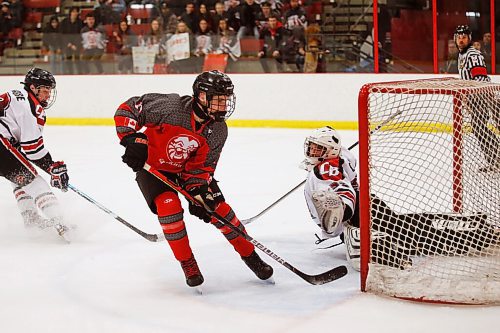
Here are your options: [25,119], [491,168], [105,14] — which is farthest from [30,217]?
[105,14]

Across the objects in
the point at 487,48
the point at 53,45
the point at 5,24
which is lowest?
the point at 487,48

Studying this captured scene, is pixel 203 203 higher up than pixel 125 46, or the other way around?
pixel 125 46

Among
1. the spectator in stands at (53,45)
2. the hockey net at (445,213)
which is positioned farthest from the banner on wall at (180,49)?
the hockey net at (445,213)

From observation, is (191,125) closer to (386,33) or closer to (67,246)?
(67,246)

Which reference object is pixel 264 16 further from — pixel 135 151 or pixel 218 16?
pixel 135 151

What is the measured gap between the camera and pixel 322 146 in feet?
10.9

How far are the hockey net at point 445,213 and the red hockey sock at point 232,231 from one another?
0.45 metres

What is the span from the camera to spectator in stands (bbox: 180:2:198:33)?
332 inches

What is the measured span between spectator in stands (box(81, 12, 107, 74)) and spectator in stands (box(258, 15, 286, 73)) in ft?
5.78

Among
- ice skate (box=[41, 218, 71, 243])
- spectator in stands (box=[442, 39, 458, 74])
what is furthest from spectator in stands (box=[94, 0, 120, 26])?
ice skate (box=[41, 218, 71, 243])

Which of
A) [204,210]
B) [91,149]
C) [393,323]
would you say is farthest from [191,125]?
[91,149]

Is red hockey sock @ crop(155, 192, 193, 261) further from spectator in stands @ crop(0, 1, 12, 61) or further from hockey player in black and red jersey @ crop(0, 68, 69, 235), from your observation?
spectator in stands @ crop(0, 1, 12, 61)

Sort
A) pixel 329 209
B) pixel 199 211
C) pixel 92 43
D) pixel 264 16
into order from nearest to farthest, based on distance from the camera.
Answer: pixel 199 211
pixel 329 209
pixel 264 16
pixel 92 43

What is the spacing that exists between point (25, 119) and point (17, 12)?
230 inches
